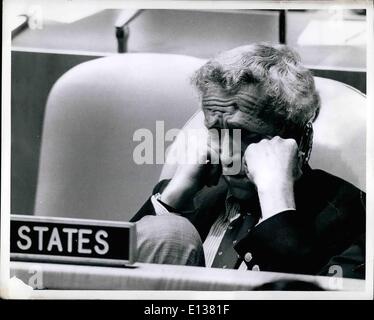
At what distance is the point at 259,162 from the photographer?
3.49 meters

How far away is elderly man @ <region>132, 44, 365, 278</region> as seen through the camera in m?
3.45

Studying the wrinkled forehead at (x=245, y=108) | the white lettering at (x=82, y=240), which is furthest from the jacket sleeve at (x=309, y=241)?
the white lettering at (x=82, y=240)

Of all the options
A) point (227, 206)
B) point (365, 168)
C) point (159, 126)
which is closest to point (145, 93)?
point (159, 126)

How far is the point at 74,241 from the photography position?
11.4ft

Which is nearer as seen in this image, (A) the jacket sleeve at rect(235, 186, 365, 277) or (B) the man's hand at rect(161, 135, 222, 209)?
(A) the jacket sleeve at rect(235, 186, 365, 277)

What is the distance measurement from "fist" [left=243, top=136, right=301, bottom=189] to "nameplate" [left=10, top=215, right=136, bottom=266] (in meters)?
0.76

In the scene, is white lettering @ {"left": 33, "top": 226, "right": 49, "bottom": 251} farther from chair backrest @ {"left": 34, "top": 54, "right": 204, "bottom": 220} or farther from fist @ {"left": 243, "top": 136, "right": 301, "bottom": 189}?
fist @ {"left": 243, "top": 136, "right": 301, "bottom": 189}

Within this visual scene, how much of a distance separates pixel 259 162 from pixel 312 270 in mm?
662

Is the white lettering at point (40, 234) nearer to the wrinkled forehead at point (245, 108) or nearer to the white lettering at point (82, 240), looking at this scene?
the white lettering at point (82, 240)

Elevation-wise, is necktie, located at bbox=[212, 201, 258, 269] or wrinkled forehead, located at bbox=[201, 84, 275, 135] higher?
wrinkled forehead, located at bbox=[201, 84, 275, 135]

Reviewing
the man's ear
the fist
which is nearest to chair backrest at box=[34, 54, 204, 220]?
the fist

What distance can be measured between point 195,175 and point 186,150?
0.49 feet

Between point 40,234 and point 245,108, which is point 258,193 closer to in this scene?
point 245,108

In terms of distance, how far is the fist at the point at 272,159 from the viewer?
348 centimetres
